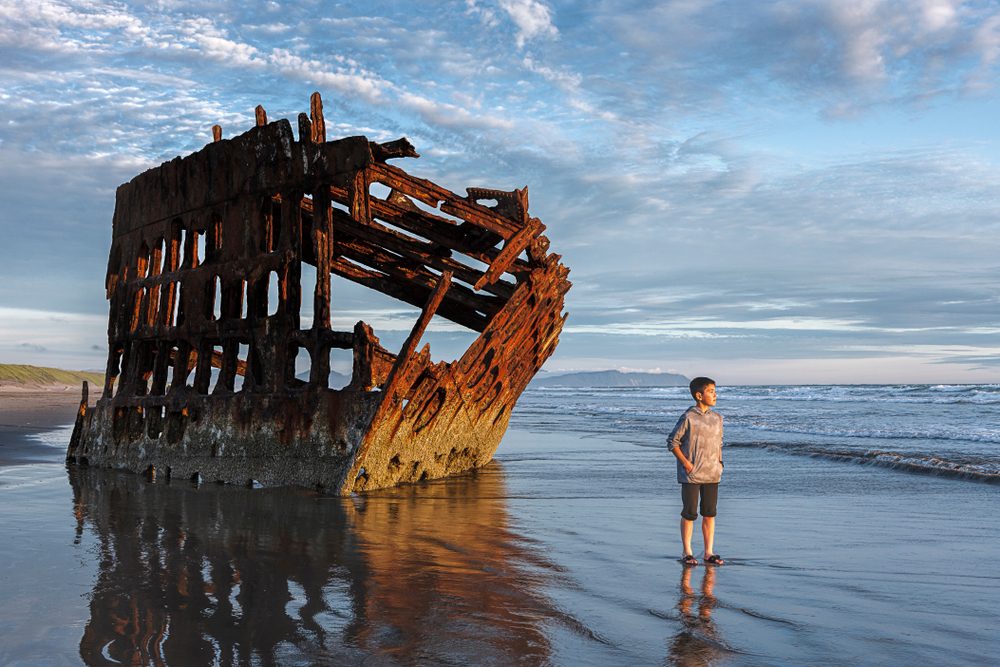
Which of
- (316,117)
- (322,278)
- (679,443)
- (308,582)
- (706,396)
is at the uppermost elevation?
(316,117)

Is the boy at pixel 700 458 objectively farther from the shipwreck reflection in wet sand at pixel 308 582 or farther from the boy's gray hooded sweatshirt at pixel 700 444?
the shipwreck reflection in wet sand at pixel 308 582

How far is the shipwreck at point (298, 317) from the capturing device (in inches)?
338

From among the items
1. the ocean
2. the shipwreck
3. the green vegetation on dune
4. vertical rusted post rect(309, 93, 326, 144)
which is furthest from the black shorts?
the green vegetation on dune

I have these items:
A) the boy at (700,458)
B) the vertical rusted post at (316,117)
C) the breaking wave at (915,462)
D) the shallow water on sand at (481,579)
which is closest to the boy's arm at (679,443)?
the boy at (700,458)

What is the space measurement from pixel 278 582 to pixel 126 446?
7055mm

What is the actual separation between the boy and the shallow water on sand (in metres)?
0.31

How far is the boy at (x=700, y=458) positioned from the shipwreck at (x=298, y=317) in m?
3.38

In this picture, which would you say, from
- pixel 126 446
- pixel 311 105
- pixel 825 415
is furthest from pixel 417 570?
pixel 825 415

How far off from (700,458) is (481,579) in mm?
1594

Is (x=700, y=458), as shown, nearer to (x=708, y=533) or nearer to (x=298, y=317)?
(x=708, y=533)

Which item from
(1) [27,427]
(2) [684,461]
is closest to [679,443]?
(2) [684,461]

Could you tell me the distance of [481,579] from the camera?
5129 mm

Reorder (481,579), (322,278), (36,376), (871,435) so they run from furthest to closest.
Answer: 1. (36,376)
2. (871,435)
3. (322,278)
4. (481,579)

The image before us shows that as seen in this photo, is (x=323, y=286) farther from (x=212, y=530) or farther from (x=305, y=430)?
(x=212, y=530)
